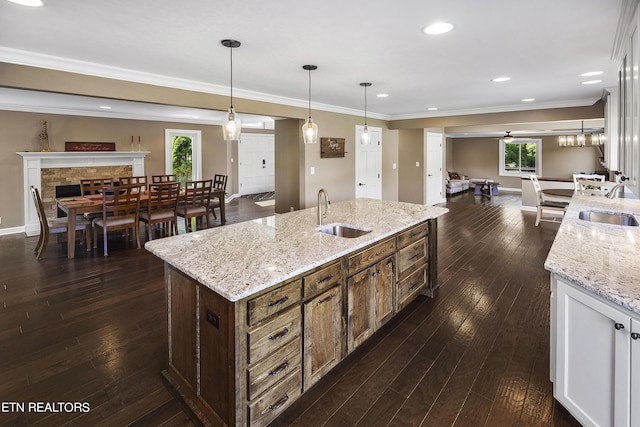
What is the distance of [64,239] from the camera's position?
5738 mm

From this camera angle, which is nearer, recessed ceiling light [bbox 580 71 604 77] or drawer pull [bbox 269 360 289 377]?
drawer pull [bbox 269 360 289 377]

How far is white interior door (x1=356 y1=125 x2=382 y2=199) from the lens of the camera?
7395 millimetres

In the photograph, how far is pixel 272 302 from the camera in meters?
1.67

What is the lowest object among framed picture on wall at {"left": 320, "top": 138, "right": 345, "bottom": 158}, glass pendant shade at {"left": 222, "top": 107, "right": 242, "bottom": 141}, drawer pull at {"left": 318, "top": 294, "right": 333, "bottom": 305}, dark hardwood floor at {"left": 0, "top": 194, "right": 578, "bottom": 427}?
dark hardwood floor at {"left": 0, "top": 194, "right": 578, "bottom": 427}

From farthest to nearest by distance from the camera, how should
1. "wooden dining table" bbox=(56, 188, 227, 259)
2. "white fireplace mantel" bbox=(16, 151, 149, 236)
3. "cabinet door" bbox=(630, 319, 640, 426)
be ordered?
"white fireplace mantel" bbox=(16, 151, 149, 236) → "wooden dining table" bbox=(56, 188, 227, 259) → "cabinet door" bbox=(630, 319, 640, 426)

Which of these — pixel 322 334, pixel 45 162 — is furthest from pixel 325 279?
pixel 45 162

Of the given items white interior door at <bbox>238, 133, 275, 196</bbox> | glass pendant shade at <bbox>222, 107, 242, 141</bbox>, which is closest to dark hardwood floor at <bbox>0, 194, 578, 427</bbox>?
glass pendant shade at <bbox>222, 107, 242, 141</bbox>

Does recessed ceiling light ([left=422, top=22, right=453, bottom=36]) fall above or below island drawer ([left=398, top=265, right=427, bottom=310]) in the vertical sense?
above

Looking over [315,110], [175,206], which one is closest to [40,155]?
[175,206]

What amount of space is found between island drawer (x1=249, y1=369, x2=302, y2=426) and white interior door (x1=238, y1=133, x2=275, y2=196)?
942 centimetres

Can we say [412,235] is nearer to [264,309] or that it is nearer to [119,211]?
[264,309]

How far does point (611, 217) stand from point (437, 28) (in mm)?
2412

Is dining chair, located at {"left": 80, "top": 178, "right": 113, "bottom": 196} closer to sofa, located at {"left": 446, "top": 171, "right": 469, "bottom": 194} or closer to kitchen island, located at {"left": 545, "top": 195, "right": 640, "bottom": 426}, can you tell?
kitchen island, located at {"left": 545, "top": 195, "right": 640, "bottom": 426}

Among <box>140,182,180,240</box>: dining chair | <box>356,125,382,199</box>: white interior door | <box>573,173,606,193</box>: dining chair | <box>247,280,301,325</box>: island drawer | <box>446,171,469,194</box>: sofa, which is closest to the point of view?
<box>247,280,301,325</box>: island drawer
